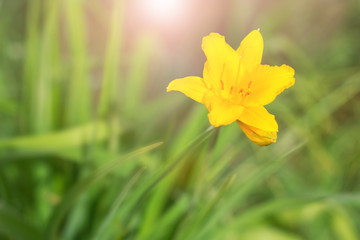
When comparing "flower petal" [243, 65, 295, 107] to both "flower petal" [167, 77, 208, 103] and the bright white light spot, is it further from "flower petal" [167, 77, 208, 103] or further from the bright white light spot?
the bright white light spot

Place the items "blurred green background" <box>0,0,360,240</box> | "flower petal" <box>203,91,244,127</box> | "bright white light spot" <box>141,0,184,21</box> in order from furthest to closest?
1. "bright white light spot" <box>141,0,184,21</box>
2. "blurred green background" <box>0,0,360,240</box>
3. "flower petal" <box>203,91,244,127</box>

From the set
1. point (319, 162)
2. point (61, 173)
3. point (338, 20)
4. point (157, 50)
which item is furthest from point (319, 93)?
point (61, 173)

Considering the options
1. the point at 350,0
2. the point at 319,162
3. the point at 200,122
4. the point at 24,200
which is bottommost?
the point at 319,162

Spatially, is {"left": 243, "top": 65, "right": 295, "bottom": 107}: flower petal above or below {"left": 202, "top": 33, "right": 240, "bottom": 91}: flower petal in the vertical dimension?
below

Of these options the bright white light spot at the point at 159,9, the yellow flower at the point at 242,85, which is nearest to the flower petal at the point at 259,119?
the yellow flower at the point at 242,85

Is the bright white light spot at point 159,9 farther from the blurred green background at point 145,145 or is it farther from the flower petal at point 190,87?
the flower petal at point 190,87

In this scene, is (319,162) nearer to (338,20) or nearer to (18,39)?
(338,20)

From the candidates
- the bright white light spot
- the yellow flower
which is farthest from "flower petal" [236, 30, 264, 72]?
the bright white light spot
